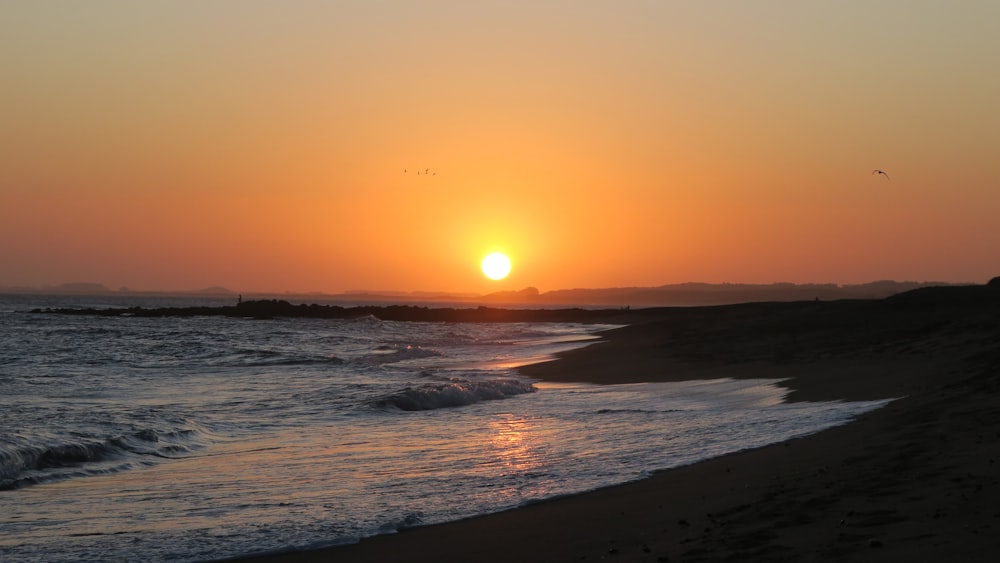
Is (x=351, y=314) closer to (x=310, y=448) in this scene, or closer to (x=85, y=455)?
(x=310, y=448)

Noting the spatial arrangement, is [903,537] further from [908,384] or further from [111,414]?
[111,414]

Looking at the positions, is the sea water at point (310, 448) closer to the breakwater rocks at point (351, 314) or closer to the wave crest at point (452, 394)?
the wave crest at point (452, 394)

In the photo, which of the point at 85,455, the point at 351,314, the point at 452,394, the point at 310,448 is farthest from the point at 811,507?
the point at 351,314

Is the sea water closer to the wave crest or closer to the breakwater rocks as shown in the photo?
the wave crest

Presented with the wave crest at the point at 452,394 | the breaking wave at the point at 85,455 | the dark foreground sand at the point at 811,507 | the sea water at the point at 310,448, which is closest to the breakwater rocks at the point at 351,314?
the wave crest at the point at 452,394

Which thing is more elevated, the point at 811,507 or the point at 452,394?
the point at 811,507

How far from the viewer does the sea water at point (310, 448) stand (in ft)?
32.9

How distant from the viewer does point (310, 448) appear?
51.3 ft

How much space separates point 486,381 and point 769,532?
1945 cm

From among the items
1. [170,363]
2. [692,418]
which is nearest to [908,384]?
[692,418]

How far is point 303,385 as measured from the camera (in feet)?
92.2

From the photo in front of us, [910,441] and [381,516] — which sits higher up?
[910,441]

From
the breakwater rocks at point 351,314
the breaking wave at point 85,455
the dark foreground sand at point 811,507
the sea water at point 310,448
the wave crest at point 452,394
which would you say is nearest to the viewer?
the dark foreground sand at point 811,507

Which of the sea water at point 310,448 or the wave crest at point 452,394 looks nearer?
the sea water at point 310,448
